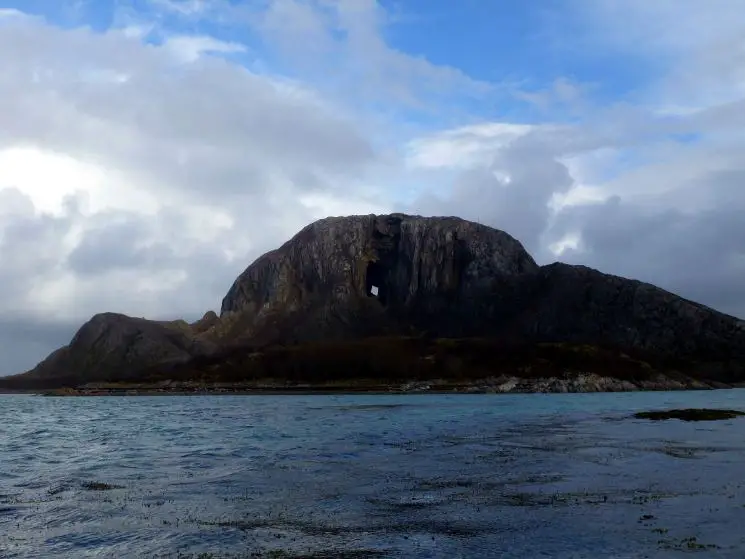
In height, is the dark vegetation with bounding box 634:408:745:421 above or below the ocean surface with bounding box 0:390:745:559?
above

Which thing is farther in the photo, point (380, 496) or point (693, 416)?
point (693, 416)

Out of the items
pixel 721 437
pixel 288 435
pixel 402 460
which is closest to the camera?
pixel 402 460

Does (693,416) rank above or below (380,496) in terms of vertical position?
above

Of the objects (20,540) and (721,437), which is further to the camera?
(721,437)

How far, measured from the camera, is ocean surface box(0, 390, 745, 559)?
80.9ft

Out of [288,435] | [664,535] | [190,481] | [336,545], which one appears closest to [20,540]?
[336,545]

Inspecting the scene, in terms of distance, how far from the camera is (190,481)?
39844mm

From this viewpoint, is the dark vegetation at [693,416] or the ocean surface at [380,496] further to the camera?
the dark vegetation at [693,416]

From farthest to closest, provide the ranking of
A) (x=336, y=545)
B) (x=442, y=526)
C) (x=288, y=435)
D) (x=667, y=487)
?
(x=288, y=435) → (x=667, y=487) → (x=442, y=526) → (x=336, y=545)

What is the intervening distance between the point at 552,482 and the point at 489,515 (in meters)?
9.54

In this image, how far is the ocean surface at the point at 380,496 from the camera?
2466 cm

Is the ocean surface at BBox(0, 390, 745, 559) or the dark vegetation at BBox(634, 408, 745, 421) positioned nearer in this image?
the ocean surface at BBox(0, 390, 745, 559)

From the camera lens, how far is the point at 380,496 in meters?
34.2

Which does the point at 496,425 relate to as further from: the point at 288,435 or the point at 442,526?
the point at 442,526
